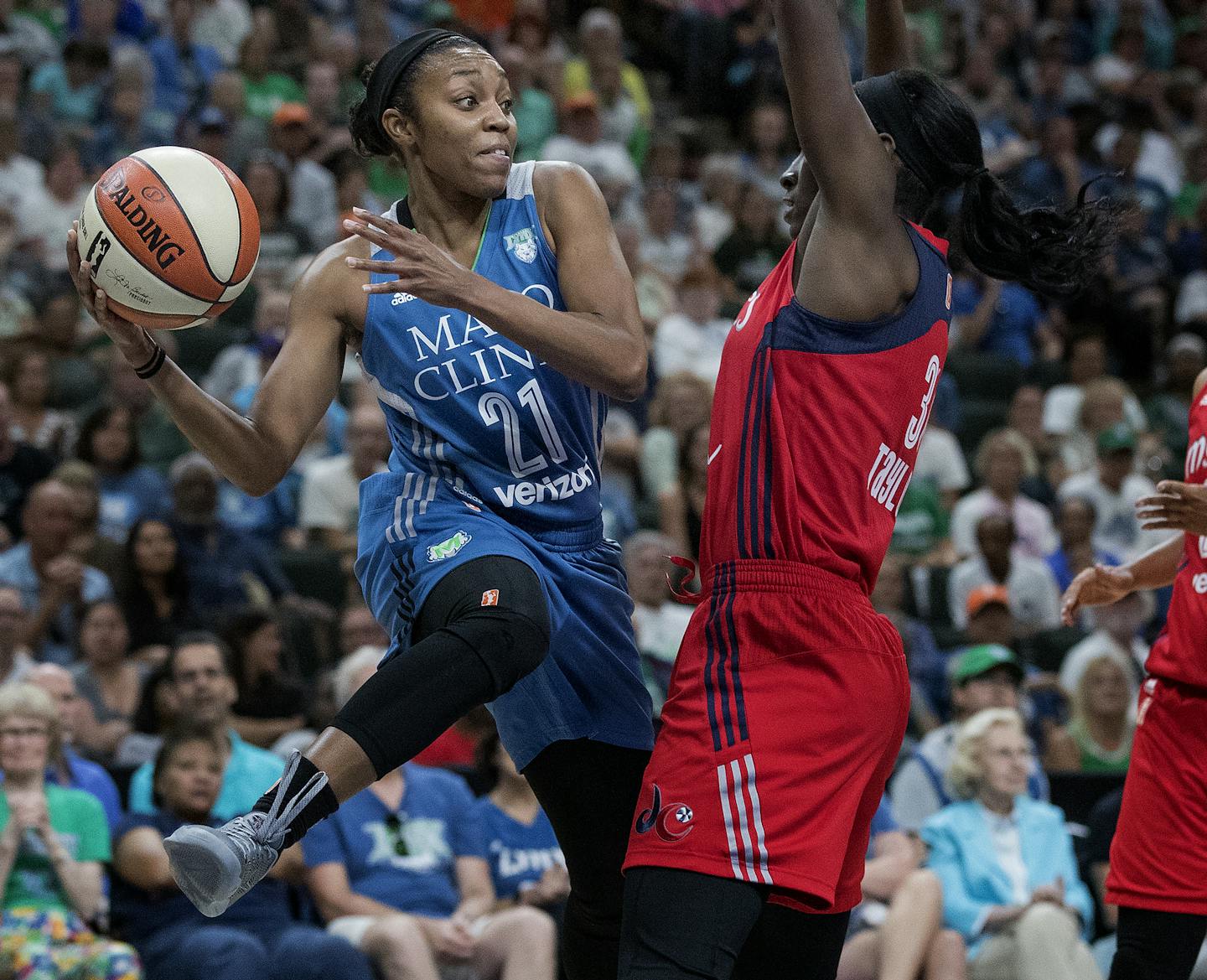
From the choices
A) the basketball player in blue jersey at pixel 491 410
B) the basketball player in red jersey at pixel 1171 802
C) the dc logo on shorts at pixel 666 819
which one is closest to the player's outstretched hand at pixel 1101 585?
the basketball player in red jersey at pixel 1171 802

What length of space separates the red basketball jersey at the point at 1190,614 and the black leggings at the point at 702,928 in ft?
4.30

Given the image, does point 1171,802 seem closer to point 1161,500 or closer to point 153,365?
point 1161,500

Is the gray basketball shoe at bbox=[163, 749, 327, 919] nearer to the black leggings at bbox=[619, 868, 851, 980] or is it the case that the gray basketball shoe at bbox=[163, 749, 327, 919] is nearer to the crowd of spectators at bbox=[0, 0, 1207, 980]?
the black leggings at bbox=[619, 868, 851, 980]

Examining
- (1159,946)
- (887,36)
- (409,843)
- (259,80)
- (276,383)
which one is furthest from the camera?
(259,80)

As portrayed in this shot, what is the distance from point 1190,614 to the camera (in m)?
4.16

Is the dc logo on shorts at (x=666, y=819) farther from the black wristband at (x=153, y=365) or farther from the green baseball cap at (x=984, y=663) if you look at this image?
the green baseball cap at (x=984, y=663)

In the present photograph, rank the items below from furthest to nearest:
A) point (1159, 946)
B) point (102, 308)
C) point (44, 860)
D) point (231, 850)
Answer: point (44, 860)
point (1159, 946)
point (102, 308)
point (231, 850)

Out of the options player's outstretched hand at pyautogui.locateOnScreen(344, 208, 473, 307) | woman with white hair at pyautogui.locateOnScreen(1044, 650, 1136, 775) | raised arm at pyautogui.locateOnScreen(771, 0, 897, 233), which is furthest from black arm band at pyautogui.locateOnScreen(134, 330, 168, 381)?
woman with white hair at pyautogui.locateOnScreen(1044, 650, 1136, 775)

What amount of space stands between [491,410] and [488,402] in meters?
0.02

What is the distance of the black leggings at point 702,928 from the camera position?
312 centimetres

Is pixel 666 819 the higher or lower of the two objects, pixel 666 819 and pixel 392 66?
the lower

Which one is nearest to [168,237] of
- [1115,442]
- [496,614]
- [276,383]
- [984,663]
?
[276,383]

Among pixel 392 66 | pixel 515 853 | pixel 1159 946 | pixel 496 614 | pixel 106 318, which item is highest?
pixel 392 66

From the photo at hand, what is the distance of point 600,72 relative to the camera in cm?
1338
